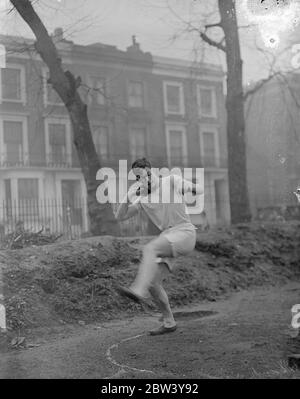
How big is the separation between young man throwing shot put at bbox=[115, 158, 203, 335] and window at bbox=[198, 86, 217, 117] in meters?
1.14

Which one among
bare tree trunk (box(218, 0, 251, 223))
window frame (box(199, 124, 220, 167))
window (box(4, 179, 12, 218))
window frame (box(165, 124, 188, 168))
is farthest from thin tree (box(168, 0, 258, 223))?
window (box(4, 179, 12, 218))

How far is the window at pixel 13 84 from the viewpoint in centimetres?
480

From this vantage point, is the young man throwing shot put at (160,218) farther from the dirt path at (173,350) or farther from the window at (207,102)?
the window at (207,102)

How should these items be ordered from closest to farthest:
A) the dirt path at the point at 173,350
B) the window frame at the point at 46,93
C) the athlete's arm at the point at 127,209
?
the dirt path at the point at 173,350 < the athlete's arm at the point at 127,209 < the window frame at the point at 46,93

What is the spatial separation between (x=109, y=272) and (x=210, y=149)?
1595 mm

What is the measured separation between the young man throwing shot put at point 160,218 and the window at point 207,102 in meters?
1.14

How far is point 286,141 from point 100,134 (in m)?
1.68

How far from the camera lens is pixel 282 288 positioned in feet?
21.6

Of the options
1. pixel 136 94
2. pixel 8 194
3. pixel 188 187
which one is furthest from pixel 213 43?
pixel 8 194

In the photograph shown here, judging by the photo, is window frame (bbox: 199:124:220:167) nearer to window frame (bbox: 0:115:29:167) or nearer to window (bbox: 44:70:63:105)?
window (bbox: 44:70:63:105)

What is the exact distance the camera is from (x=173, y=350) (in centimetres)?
405

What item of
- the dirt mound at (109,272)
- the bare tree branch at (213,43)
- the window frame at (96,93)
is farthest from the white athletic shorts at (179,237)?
the bare tree branch at (213,43)
